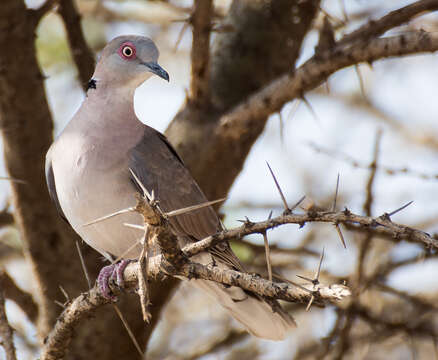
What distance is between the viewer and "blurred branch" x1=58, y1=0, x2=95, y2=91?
447 centimetres

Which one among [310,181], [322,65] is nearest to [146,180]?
[322,65]

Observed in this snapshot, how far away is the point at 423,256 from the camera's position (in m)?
4.20

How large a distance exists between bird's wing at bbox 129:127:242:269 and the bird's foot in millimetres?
507

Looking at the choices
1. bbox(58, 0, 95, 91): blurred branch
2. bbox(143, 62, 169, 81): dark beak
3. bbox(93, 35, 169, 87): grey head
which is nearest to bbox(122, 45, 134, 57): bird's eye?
bbox(93, 35, 169, 87): grey head

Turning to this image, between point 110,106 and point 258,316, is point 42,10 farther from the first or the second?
point 258,316

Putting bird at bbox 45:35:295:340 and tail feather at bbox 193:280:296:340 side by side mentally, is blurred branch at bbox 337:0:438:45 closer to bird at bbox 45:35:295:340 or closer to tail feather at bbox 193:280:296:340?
bird at bbox 45:35:295:340

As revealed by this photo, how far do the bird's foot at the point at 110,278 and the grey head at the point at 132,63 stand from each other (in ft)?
3.85

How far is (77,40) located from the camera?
14.8 feet

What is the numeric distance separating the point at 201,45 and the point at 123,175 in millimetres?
953

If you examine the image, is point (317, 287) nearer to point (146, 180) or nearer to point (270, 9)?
point (146, 180)

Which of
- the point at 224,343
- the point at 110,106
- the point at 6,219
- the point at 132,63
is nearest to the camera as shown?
the point at 110,106

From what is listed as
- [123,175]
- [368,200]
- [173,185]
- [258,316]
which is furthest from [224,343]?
[123,175]

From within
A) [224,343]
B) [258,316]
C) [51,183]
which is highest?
[51,183]

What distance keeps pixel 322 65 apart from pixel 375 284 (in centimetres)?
160
